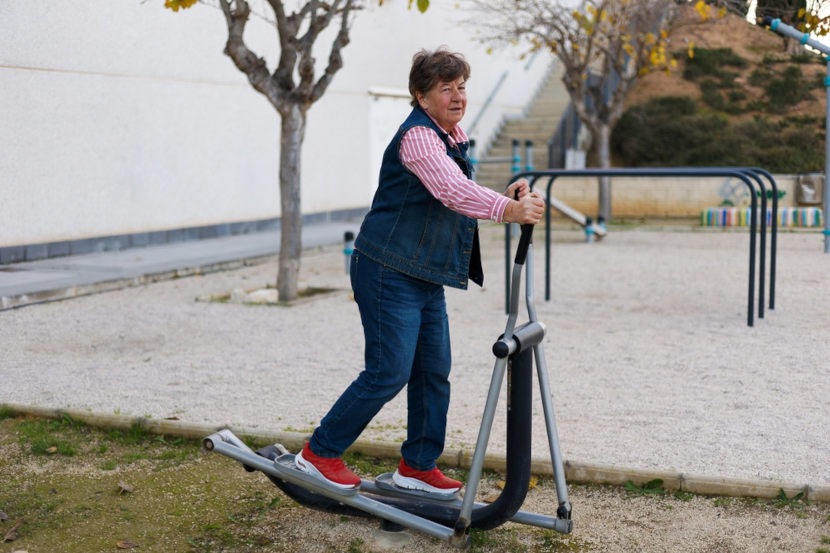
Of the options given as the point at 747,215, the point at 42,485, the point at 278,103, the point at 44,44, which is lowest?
the point at 42,485

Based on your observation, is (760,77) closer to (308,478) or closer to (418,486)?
(418,486)

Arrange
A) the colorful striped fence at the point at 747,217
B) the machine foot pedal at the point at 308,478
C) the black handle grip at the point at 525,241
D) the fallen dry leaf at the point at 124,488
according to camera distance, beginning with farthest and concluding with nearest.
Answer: the colorful striped fence at the point at 747,217 < the fallen dry leaf at the point at 124,488 < the machine foot pedal at the point at 308,478 < the black handle grip at the point at 525,241

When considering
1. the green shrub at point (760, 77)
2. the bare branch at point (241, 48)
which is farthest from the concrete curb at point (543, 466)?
the green shrub at point (760, 77)

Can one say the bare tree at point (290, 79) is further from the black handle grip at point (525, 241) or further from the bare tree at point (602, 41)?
the bare tree at point (602, 41)

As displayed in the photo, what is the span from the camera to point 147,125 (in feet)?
39.1

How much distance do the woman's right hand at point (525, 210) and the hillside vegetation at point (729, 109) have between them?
15.0 m

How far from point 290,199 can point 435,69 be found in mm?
5603

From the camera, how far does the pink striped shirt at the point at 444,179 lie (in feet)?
9.44

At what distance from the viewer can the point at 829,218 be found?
10.9 metres

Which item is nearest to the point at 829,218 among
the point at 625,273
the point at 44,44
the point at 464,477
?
the point at 625,273

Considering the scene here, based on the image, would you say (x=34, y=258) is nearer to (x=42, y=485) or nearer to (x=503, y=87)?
(x=42, y=485)

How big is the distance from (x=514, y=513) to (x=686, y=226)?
41.4 feet

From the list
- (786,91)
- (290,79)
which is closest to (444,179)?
(290,79)

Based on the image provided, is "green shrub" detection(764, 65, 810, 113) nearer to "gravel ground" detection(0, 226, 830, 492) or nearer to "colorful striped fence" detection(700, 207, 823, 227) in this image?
"colorful striped fence" detection(700, 207, 823, 227)
